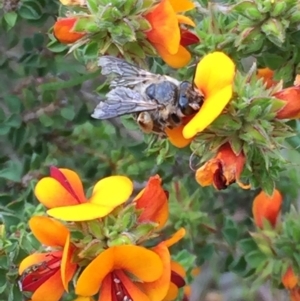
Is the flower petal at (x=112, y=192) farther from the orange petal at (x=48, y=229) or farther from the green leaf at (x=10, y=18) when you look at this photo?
the green leaf at (x=10, y=18)

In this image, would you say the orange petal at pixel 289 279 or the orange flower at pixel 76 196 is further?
the orange petal at pixel 289 279

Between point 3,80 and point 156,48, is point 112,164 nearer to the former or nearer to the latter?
point 3,80

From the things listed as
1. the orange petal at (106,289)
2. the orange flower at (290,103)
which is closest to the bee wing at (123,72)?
the orange flower at (290,103)

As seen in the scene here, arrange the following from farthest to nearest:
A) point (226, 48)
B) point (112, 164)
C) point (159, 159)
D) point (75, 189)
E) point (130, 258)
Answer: point (112, 164) → point (159, 159) → point (226, 48) → point (75, 189) → point (130, 258)

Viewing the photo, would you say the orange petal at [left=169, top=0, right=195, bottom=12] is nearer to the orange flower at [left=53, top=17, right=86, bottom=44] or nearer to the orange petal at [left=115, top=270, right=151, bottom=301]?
the orange flower at [left=53, top=17, right=86, bottom=44]

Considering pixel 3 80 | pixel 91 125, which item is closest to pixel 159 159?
pixel 91 125

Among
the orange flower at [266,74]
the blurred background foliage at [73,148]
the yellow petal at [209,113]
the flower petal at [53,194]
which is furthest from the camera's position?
the blurred background foliage at [73,148]

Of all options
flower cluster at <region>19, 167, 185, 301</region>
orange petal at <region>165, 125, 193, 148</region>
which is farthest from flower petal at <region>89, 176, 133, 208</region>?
orange petal at <region>165, 125, 193, 148</region>
